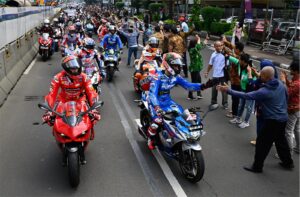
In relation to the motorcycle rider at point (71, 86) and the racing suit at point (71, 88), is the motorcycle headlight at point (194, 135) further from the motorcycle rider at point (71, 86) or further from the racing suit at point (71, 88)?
the racing suit at point (71, 88)

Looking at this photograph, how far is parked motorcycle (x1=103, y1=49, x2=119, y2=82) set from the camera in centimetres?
1330

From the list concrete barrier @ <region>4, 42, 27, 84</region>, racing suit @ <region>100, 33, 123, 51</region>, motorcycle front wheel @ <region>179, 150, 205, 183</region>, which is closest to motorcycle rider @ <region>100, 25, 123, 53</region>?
racing suit @ <region>100, 33, 123, 51</region>

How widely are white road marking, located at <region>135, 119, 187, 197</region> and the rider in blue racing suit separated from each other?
0.26 meters

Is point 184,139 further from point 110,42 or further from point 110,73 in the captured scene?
point 110,42

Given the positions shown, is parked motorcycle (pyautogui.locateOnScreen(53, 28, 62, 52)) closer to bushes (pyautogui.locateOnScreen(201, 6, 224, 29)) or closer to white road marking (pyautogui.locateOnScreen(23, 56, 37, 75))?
white road marking (pyautogui.locateOnScreen(23, 56, 37, 75))

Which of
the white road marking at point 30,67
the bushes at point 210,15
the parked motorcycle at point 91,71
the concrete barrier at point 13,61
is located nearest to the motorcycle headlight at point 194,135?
the parked motorcycle at point 91,71

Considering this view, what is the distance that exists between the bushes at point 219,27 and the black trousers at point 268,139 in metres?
23.8

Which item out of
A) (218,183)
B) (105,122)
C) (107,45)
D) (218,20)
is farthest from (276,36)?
(218,183)

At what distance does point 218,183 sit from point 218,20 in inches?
1098

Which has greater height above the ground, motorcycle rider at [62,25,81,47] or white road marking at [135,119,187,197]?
motorcycle rider at [62,25,81,47]

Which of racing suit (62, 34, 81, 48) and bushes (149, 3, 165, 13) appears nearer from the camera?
racing suit (62, 34, 81, 48)

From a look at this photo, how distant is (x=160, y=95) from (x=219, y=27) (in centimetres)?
2433

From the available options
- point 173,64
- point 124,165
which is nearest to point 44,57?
point 173,64

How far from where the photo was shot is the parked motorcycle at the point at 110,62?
43.7ft
